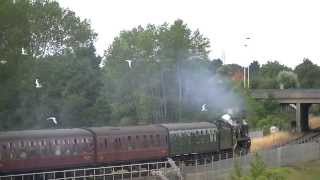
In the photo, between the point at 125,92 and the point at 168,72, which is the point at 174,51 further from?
the point at 125,92

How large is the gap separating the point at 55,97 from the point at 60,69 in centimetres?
314

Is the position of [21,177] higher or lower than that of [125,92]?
lower

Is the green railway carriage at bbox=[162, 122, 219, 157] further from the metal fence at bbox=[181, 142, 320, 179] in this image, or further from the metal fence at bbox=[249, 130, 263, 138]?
the metal fence at bbox=[249, 130, 263, 138]

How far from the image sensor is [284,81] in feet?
517

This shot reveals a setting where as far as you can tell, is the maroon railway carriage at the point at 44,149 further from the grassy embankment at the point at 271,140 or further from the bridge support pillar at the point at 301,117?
the bridge support pillar at the point at 301,117

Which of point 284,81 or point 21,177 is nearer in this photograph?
point 21,177

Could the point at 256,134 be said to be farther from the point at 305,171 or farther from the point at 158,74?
the point at 305,171

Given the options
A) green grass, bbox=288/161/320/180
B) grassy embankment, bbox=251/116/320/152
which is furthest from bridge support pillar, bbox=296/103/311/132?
green grass, bbox=288/161/320/180

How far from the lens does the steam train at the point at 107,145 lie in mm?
39781

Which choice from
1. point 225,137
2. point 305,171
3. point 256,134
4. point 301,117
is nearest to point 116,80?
point 256,134

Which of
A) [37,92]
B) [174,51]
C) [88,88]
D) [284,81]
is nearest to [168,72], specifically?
[174,51]

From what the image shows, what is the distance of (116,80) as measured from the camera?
90812mm

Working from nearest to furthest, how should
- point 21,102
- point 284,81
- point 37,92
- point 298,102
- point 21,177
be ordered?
point 21,177 → point 21,102 → point 37,92 → point 298,102 → point 284,81

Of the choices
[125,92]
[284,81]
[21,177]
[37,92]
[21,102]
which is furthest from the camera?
[284,81]
